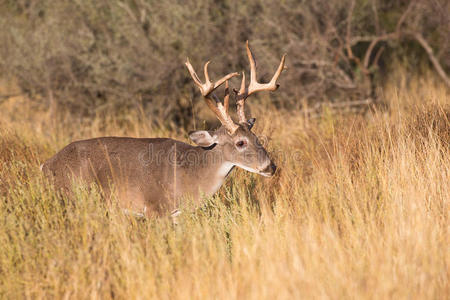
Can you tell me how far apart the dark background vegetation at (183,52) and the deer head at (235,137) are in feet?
14.0

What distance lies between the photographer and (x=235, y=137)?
578 centimetres

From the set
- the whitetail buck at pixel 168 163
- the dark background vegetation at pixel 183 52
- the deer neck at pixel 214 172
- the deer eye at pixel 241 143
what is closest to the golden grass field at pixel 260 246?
the deer neck at pixel 214 172

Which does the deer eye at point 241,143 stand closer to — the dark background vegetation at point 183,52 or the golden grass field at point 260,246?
the golden grass field at point 260,246

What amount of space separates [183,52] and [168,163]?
4839 mm

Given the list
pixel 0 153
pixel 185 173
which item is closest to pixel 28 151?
pixel 0 153

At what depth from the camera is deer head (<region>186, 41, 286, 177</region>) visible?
18.5ft

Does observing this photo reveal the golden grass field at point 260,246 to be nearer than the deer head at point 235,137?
Yes

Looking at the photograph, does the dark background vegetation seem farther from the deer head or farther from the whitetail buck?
the deer head

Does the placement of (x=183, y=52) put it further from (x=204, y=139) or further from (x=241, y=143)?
(x=241, y=143)

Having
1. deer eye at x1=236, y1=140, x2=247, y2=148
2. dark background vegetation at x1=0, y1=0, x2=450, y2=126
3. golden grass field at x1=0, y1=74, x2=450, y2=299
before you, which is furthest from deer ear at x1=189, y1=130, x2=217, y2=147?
dark background vegetation at x1=0, y1=0, x2=450, y2=126

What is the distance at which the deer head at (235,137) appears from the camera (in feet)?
18.5

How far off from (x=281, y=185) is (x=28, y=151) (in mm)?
3687

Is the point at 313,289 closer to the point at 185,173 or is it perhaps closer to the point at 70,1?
the point at 185,173

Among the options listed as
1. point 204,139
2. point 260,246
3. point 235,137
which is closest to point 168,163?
point 204,139
